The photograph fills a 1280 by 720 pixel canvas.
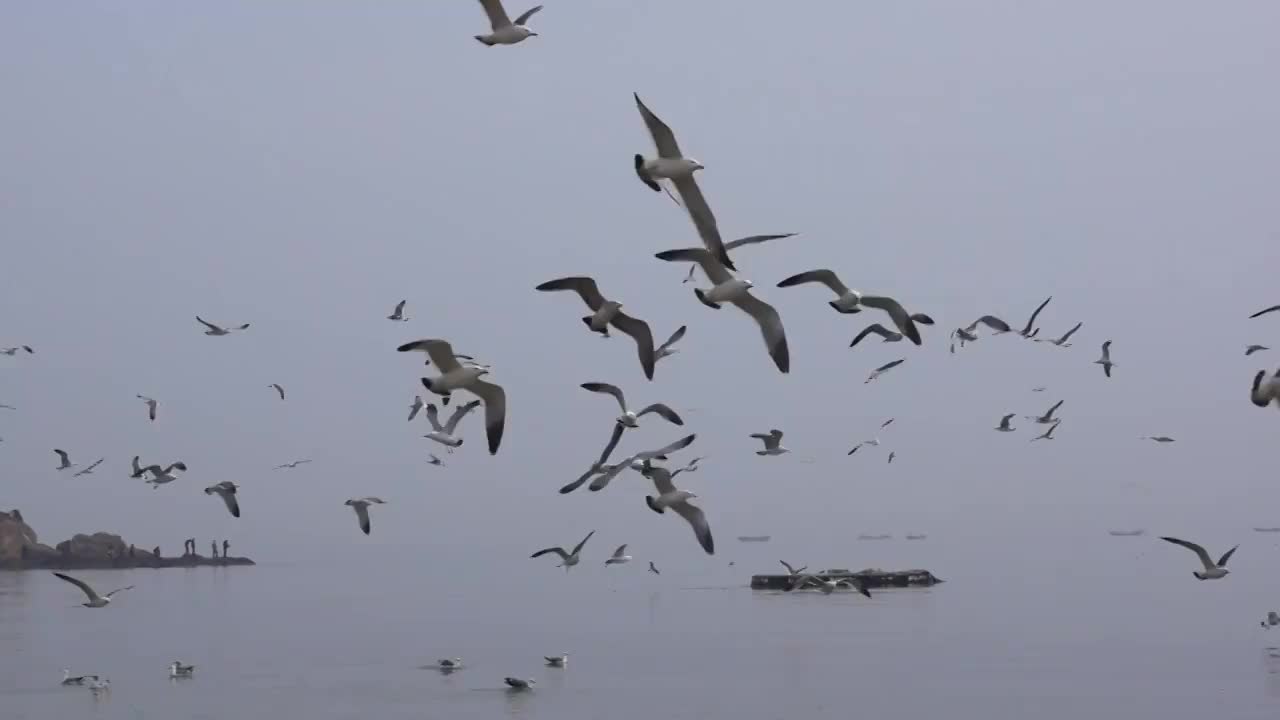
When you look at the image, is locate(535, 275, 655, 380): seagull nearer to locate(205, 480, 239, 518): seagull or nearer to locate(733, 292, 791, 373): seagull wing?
locate(733, 292, 791, 373): seagull wing

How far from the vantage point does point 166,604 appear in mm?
146125

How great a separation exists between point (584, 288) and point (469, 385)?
2348mm

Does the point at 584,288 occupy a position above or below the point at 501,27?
below

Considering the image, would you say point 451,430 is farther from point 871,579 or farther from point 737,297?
point 871,579

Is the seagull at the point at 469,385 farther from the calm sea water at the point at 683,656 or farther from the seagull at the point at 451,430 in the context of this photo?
A: the calm sea water at the point at 683,656

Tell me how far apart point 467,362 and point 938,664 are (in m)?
49.8

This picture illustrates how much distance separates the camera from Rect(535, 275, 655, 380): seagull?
26.6m

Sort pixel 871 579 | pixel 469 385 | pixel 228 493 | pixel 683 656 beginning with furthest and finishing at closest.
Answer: pixel 871 579, pixel 683 656, pixel 228 493, pixel 469 385

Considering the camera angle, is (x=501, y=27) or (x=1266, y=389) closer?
(x=501, y=27)

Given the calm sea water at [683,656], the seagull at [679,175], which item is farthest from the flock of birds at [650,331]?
the calm sea water at [683,656]

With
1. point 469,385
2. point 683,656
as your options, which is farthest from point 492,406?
point 683,656

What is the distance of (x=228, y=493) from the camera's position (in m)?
44.6

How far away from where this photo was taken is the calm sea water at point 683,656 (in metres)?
58.2

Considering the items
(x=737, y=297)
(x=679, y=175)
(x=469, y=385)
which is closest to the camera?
(x=679, y=175)
